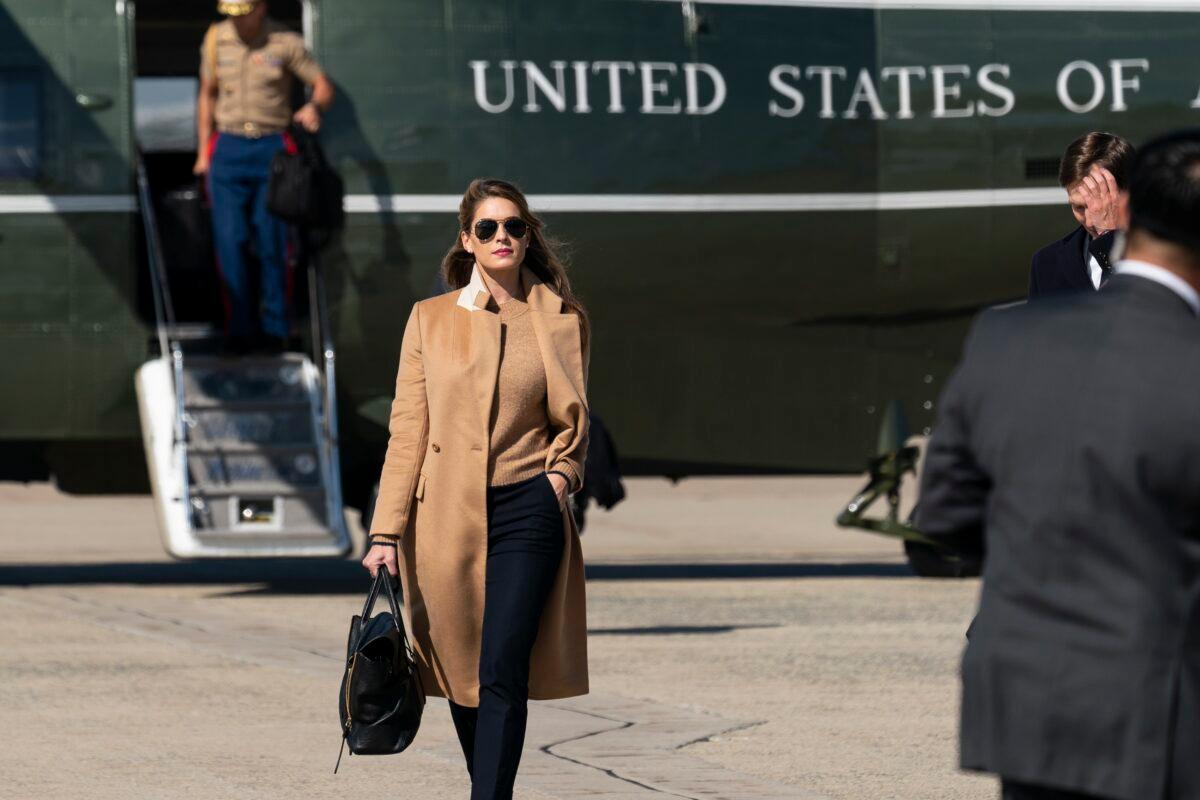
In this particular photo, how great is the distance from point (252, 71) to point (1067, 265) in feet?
26.1

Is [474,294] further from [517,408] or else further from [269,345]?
[269,345]

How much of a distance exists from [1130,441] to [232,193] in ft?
33.8

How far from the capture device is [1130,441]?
11.0ft

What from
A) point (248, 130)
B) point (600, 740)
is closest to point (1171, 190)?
point (600, 740)

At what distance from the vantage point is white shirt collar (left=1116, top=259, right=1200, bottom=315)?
3482 mm

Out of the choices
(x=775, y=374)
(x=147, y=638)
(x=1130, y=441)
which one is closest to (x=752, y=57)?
(x=775, y=374)

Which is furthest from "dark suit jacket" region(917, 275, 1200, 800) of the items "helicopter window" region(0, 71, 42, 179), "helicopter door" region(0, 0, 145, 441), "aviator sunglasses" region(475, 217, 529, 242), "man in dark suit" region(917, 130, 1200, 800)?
"helicopter window" region(0, 71, 42, 179)

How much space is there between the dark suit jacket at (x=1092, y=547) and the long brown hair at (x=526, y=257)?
9.24 ft

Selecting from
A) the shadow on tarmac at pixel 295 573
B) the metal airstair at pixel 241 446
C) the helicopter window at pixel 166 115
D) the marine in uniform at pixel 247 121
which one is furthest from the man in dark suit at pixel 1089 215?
the helicopter window at pixel 166 115

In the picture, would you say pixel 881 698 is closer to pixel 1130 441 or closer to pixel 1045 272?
pixel 1045 272

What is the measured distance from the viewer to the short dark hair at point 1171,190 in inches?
137

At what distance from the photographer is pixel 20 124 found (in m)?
13.4

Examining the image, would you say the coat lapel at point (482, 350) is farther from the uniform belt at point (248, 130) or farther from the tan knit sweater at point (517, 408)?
the uniform belt at point (248, 130)

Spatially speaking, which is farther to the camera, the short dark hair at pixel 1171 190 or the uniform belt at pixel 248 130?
the uniform belt at pixel 248 130
